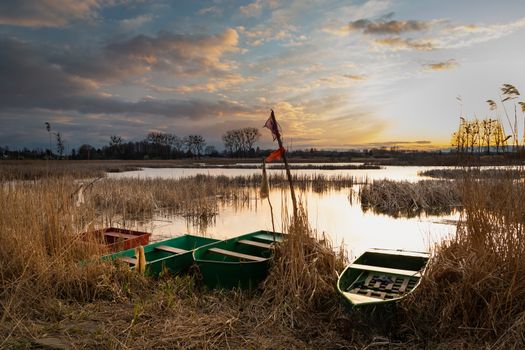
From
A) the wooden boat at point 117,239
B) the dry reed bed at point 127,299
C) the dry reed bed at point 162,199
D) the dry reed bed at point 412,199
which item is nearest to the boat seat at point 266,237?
the dry reed bed at point 127,299

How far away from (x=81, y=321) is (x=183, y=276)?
1.76 m

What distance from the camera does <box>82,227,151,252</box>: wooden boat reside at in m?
5.94

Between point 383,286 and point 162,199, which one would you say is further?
point 162,199

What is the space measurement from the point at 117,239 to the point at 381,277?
5.14m

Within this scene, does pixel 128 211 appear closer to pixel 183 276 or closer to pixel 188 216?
pixel 188 216

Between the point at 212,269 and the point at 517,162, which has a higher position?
the point at 517,162

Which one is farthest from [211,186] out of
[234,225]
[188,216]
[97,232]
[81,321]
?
[81,321]

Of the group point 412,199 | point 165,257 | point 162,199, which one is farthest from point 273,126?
point 412,199

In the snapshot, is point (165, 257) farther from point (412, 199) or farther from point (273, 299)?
point (412, 199)

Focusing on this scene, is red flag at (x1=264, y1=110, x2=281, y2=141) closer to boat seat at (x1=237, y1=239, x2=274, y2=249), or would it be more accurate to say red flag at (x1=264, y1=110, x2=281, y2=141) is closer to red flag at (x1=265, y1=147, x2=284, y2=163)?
red flag at (x1=265, y1=147, x2=284, y2=163)

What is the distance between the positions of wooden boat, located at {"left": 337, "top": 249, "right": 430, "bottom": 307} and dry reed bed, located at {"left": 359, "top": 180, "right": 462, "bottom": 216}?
877cm

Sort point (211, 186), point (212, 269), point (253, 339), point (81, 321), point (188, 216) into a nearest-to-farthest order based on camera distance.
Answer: point (253, 339) → point (81, 321) → point (212, 269) → point (188, 216) → point (211, 186)

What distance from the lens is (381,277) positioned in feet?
16.9

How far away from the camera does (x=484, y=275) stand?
381 centimetres
